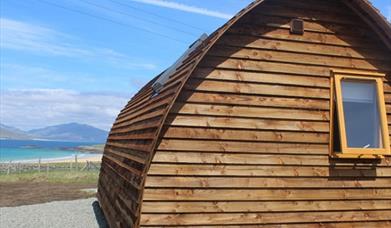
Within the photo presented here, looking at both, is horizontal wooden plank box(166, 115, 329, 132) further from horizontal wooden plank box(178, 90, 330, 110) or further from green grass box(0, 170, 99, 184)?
green grass box(0, 170, 99, 184)

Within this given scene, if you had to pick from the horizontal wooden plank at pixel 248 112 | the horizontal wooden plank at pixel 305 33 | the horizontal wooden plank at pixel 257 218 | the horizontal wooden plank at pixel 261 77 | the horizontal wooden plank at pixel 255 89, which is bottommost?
the horizontal wooden plank at pixel 257 218

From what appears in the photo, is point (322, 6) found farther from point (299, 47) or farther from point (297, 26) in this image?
point (299, 47)

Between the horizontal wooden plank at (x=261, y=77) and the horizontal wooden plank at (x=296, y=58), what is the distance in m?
0.29

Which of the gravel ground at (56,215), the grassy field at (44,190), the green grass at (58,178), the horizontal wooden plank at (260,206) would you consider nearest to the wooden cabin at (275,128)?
the horizontal wooden plank at (260,206)

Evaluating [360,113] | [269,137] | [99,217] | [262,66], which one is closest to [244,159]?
[269,137]

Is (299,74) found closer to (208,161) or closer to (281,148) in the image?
(281,148)

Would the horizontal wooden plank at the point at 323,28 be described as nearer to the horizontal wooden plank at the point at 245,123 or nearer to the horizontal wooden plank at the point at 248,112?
the horizontal wooden plank at the point at 248,112

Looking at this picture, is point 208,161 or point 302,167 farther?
point 302,167

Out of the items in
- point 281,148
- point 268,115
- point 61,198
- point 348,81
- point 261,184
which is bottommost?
point 61,198

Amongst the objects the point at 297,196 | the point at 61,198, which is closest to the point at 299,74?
the point at 297,196

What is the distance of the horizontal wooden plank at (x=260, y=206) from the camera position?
25.6 ft

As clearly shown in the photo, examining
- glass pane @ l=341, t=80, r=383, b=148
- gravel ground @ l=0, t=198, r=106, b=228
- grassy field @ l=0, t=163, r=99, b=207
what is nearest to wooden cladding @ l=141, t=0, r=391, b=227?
glass pane @ l=341, t=80, r=383, b=148

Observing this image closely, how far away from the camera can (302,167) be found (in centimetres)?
869

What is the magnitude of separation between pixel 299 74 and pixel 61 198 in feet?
64.7
